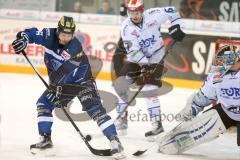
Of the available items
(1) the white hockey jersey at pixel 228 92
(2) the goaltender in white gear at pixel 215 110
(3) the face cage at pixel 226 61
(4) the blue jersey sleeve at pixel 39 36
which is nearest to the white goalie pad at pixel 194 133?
(2) the goaltender in white gear at pixel 215 110

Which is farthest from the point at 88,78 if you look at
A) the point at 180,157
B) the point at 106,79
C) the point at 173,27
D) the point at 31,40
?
the point at 106,79

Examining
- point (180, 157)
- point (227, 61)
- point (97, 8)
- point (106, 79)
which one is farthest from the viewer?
point (97, 8)

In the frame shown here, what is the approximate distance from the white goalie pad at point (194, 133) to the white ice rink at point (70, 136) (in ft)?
0.27

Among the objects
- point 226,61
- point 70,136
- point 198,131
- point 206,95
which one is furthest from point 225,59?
point 70,136

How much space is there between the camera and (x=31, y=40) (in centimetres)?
446

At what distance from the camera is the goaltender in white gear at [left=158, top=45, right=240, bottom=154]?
13.9ft

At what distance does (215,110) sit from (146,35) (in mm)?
1381

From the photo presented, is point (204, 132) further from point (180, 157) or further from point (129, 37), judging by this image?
point (129, 37)

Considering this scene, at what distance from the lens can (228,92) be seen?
426 cm

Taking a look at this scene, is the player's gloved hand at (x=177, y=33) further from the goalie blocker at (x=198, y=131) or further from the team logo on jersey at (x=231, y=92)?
the team logo on jersey at (x=231, y=92)

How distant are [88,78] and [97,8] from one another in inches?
181

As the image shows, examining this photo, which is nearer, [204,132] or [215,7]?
[204,132]

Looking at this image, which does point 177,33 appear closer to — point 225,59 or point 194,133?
point 225,59

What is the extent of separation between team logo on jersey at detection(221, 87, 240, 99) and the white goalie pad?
0.68 ft
